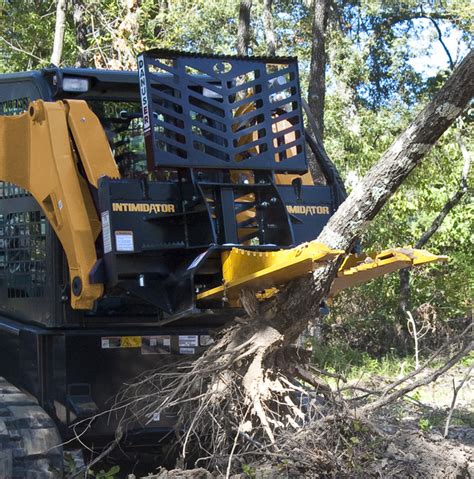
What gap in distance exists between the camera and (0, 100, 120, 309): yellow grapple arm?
5.24 m

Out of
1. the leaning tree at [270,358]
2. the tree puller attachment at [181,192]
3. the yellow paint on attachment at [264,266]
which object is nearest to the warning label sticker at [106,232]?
the tree puller attachment at [181,192]

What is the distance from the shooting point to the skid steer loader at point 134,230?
5.13 m

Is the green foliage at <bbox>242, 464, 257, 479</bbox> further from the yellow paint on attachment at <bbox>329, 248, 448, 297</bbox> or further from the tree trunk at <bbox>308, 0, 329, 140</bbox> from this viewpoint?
the tree trunk at <bbox>308, 0, 329, 140</bbox>

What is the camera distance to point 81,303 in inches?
208

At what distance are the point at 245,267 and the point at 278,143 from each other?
119 cm

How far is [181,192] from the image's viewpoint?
5.34 metres

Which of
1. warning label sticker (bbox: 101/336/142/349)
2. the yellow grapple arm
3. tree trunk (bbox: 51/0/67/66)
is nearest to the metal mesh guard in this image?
the yellow grapple arm

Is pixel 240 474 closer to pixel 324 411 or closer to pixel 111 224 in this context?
pixel 324 411

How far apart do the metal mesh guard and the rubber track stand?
163cm

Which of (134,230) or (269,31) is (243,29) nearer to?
(269,31)

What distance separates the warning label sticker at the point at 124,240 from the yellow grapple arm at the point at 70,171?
25cm

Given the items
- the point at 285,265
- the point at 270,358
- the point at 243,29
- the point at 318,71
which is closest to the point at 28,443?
the point at 270,358

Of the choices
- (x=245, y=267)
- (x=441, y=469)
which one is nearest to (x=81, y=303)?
(x=245, y=267)

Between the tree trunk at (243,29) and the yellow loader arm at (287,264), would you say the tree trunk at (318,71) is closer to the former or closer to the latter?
the tree trunk at (243,29)
